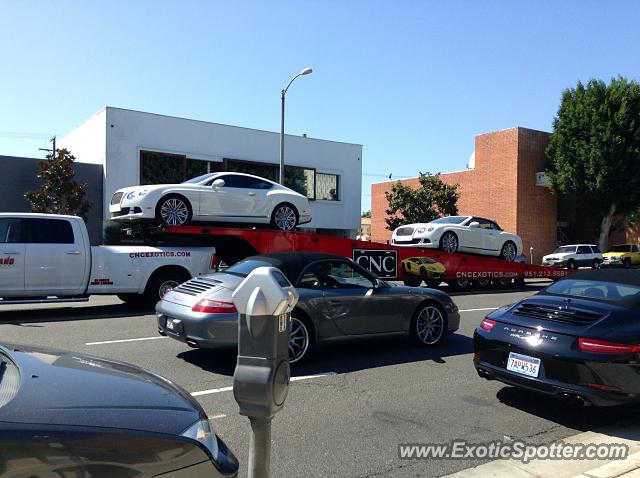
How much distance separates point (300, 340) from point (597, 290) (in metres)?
3.47

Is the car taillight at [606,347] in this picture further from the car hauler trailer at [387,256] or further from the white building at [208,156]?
the white building at [208,156]

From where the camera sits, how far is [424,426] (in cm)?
492

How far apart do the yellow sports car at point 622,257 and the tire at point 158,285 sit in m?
30.9

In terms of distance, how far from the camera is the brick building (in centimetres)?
3559

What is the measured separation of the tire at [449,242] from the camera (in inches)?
642

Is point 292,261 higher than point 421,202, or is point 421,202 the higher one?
point 421,202

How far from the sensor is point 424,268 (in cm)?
1566

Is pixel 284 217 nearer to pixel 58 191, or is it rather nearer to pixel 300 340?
pixel 300 340

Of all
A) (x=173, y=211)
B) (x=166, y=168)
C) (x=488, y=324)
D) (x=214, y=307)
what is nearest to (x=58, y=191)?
(x=166, y=168)

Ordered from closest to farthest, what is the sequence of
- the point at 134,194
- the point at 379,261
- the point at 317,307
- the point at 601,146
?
the point at 317,307
the point at 134,194
the point at 379,261
the point at 601,146

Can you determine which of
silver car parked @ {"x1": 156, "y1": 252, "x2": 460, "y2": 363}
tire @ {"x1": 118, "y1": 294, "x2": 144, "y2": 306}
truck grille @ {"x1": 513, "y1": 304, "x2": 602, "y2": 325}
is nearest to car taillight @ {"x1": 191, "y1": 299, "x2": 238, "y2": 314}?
silver car parked @ {"x1": 156, "y1": 252, "x2": 460, "y2": 363}

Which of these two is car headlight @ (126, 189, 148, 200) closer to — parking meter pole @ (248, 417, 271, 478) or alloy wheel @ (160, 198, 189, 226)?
alloy wheel @ (160, 198, 189, 226)

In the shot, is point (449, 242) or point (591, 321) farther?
point (449, 242)

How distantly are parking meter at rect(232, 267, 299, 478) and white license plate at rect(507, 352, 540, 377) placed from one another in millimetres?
3521
